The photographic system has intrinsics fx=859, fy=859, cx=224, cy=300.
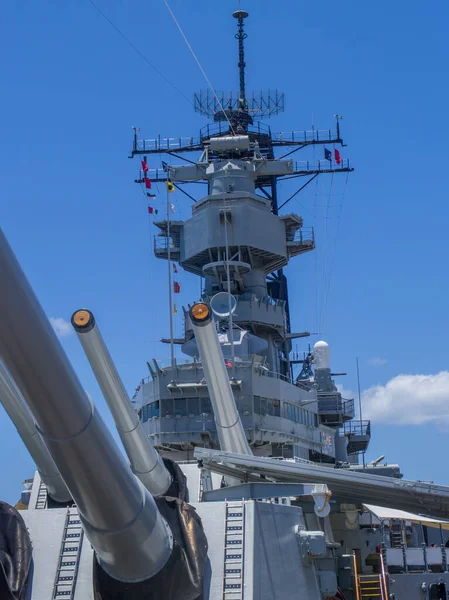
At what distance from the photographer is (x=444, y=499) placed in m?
8.59

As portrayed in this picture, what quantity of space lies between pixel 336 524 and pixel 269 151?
15867mm

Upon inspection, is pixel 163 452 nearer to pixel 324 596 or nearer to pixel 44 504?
pixel 44 504

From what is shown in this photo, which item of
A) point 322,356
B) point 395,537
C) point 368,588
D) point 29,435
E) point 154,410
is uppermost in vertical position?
point 322,356

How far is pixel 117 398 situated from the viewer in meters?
6.86

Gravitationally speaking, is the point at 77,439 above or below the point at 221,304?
below

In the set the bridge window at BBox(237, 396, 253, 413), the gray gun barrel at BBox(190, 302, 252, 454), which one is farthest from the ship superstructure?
the gray gun barrel at BBox(190, 302, 252, 454)

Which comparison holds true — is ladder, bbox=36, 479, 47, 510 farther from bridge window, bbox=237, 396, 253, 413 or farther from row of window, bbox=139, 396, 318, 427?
bridge window, bbox=237, 396, 253, 413

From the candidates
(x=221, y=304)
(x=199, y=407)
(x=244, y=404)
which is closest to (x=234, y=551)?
(x=244, y=404)

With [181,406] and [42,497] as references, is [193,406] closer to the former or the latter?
[181,406]

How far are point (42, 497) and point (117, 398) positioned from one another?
93.6 inches

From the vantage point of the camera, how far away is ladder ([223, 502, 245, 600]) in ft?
20.9

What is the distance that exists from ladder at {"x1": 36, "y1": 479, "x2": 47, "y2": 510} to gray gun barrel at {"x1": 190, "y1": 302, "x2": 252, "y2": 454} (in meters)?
2.02

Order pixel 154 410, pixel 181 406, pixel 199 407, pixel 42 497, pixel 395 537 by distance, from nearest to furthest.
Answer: pixel 42 497 < pixel 395 537 < pixel 199 407 < pixel 181 406 < pixel 154 410

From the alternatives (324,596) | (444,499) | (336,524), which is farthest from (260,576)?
(336,524)
